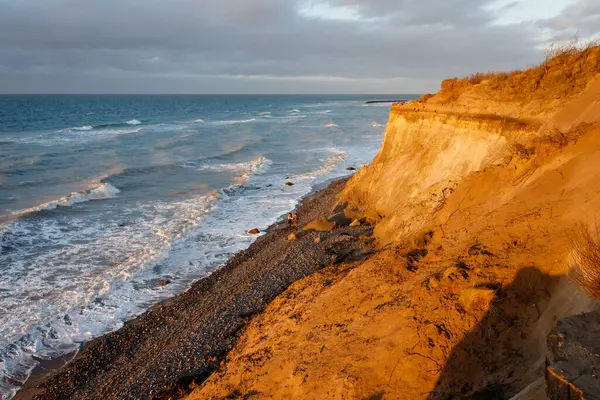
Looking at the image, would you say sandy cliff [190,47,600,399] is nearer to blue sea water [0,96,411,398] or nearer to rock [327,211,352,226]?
rock [327,211,352,226]

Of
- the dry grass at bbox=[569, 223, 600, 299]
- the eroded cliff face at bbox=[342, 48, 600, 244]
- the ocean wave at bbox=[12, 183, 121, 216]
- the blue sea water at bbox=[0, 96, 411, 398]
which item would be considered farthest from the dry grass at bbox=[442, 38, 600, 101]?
the ocean wave at bbox=[12, 183, 121, 216]

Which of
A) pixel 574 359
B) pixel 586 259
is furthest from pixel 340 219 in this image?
pixel 574 359

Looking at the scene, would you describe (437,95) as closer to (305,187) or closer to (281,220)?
(281,220)

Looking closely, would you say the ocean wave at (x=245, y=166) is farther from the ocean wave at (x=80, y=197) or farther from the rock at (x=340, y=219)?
the rock at (x=340, y=219)

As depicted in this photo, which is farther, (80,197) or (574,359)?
(80,197)

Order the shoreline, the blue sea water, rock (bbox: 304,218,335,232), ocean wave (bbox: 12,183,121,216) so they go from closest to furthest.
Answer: the shoreline
the blue sea water
rock (bbox: 304,218,335,232)
ocean wave (bbox: 12,183,121,216)

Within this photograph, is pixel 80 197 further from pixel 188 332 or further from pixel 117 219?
pixel 188 332
